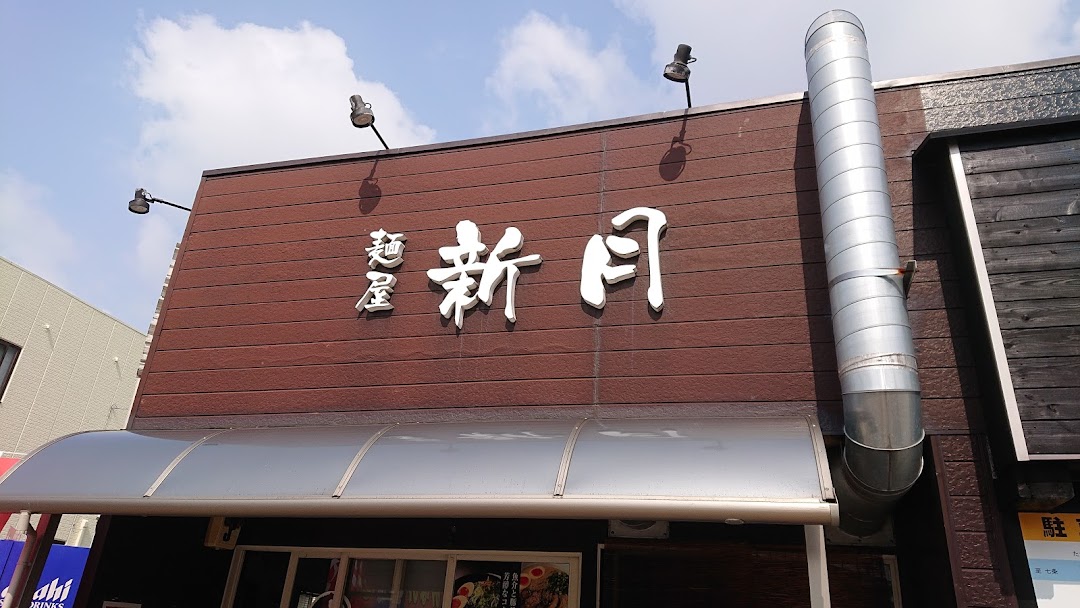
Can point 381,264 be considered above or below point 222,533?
above

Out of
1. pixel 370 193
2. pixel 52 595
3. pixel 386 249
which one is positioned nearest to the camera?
pixel 386 249

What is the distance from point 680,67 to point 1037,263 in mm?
3199

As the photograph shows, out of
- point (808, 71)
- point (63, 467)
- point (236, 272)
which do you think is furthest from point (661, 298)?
point (63, 467)

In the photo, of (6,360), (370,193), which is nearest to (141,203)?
(370,193)

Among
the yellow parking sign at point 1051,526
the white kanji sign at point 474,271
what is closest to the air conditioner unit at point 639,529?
the white kanji sign at point 474,271

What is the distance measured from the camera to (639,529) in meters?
6.38

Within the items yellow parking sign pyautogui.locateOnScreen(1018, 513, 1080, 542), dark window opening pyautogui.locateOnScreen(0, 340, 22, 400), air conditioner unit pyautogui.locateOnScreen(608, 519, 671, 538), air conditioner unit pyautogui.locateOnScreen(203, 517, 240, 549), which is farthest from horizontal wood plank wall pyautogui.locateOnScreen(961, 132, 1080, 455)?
dark window opening pyautogui.locateOnScreen(0, 340, 22, 400)

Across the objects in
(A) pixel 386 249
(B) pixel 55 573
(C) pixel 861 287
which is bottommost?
(B) pixel 55 573

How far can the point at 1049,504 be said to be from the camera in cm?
456

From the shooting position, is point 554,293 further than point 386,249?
No

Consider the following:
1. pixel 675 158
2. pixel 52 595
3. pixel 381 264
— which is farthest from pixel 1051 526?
pixel 52 595

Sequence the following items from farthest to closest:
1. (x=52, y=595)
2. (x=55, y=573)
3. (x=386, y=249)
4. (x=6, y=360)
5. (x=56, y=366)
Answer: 1. (x=56, y=366)
2. (x=6, y=360)
3. (x=55, y=573)
4. (x=52, y=595)
5. (x=386, y=249)

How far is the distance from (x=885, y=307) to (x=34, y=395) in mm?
18381

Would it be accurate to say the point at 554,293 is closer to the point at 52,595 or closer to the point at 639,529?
A: the point at 639,529
